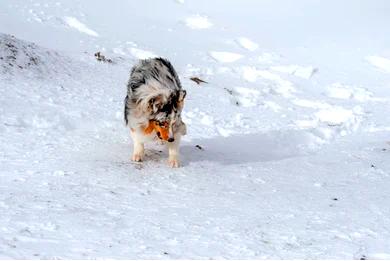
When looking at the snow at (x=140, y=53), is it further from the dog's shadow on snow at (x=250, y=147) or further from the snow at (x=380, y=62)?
the snow at (x=380, y=62)

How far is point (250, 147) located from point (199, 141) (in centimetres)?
93

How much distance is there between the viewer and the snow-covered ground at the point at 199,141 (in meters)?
5.36

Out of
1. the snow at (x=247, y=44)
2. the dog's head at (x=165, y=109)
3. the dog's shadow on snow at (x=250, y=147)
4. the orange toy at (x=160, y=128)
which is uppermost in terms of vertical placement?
the dog's head at (x=165, y=109)

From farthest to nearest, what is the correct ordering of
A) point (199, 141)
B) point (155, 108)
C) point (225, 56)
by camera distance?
point (225, 56) → point (199, 141) → point (155, 108)

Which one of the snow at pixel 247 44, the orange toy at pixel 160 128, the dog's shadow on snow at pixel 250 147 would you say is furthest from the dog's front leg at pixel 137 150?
the snow at pixel 247 44

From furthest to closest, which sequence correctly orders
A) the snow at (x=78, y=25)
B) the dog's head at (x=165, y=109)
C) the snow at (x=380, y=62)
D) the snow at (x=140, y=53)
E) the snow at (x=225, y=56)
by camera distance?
the snow at (x=380, y=62) < the snow at (x=78, y=25) < the snow at (x=225, y=56) < the snow at (x=140, y=53) < the dog's head at (x=165, y=109)

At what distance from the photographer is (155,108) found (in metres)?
7.35

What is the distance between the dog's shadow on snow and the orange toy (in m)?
0.85

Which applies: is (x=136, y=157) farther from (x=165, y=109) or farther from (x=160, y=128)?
(x=165, y=109)

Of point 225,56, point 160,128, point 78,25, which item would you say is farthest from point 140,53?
point 160,128

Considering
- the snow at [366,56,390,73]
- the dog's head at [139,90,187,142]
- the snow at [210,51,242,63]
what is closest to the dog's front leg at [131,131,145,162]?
the dog's head at [139,90,187,142]

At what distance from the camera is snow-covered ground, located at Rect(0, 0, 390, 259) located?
536 cm

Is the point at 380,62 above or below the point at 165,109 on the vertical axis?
below

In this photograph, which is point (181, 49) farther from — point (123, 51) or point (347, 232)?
point (347, 232)
